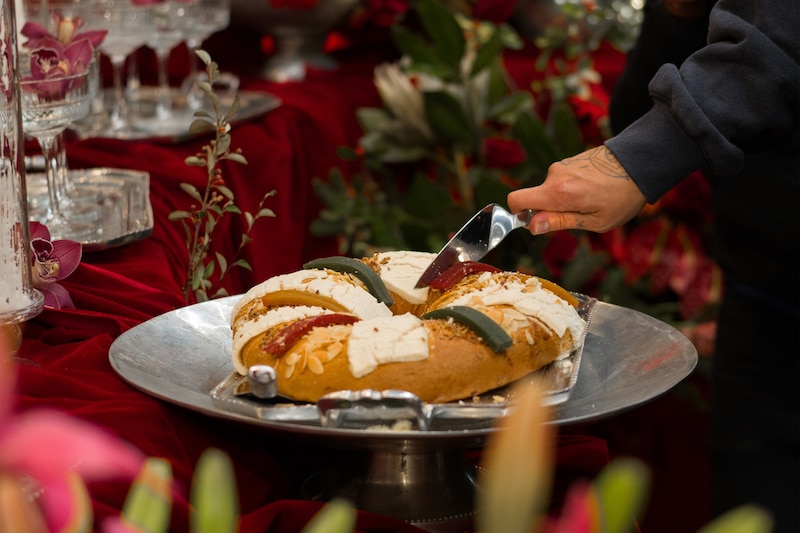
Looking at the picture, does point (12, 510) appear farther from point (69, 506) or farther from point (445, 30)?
point (445, 30)

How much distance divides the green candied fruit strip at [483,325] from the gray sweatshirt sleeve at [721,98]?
0.30m

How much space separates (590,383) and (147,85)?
1342mm

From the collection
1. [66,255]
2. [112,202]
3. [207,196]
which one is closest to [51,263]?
[66,255]

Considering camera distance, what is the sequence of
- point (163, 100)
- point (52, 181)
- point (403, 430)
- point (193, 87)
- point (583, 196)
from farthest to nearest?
point (193, 87) < point (163, 100) < point (52, 181) < point (583, 196) < point (403, 430)

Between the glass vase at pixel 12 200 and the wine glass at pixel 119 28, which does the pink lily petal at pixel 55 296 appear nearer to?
the glass vase at pixel 12 200

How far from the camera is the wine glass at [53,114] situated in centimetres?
93

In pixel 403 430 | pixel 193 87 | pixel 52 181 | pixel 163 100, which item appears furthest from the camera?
pixel 193 87

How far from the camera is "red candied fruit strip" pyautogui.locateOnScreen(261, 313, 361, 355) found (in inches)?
26.1

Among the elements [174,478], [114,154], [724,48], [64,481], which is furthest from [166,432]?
[114,154]

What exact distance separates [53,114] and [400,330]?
47 cm

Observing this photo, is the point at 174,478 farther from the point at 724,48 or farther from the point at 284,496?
the point at 724,48

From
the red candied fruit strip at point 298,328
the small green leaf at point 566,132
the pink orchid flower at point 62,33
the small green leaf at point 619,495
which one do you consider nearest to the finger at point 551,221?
the red candied fruit strip at point 298,328

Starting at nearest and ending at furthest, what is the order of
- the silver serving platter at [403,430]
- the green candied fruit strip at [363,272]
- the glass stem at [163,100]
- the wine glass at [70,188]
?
the silver serving platter at [403,430] < the green candied fruit strip at [363,272] < the wine glass at [70,188] < the glass stem at [163,100]

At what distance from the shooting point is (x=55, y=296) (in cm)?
80
